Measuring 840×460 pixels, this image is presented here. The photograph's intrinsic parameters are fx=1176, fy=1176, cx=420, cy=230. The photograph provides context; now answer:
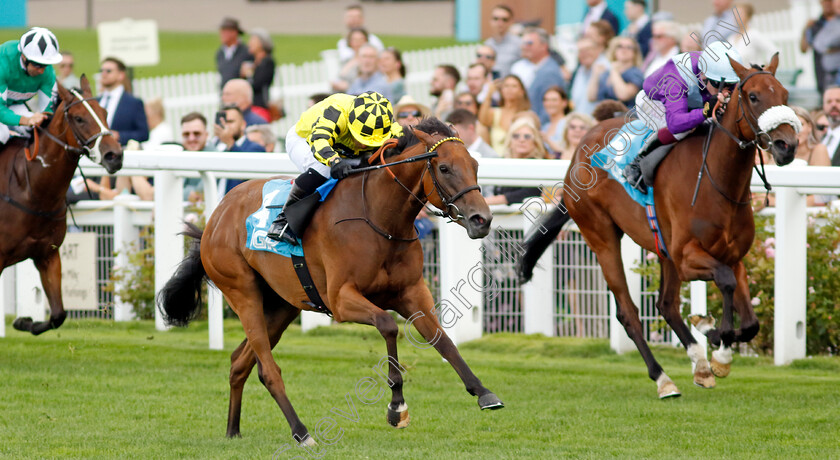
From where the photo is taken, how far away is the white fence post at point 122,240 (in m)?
9.01

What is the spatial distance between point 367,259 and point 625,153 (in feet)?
6.96

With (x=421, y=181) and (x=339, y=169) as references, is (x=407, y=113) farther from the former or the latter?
(x=421, y=181)

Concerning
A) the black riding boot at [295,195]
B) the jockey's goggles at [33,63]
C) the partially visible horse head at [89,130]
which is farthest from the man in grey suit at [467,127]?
the black riding boot at [295,195]

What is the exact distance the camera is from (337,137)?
568cm

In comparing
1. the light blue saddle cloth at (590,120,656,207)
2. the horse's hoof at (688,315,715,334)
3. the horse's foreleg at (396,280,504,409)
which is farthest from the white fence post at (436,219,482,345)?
the horse's foreleg at (396,280,504,409)

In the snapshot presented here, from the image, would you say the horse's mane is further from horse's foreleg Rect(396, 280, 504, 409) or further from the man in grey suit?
the man in grey suit

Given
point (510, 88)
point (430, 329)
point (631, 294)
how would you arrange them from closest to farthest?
point (430, 329) → point (631, 294) → point (510, 88)

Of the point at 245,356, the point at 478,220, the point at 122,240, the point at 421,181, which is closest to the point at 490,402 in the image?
the point at 478,220

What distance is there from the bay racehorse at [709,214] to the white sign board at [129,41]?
6.94m

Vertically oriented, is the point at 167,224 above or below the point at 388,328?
above

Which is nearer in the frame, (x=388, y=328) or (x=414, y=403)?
(x=388, y=328)

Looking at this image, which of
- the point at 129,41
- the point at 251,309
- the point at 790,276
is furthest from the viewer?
the point at 129,41

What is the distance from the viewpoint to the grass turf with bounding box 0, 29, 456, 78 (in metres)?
26.2

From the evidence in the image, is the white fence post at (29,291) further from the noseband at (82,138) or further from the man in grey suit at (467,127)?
the man in grey suit at (467,127)
